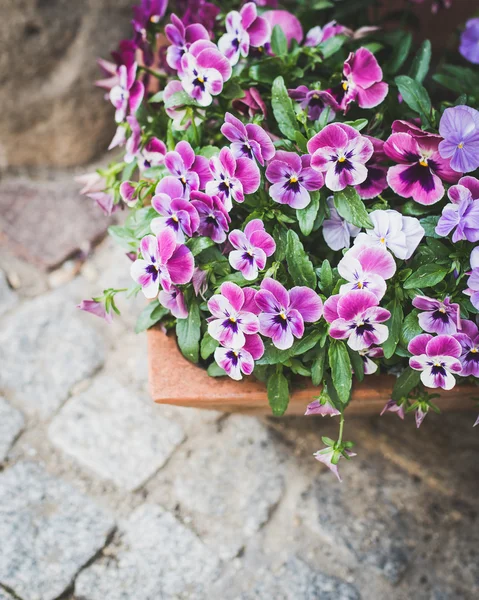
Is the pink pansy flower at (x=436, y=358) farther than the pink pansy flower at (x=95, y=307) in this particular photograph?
No

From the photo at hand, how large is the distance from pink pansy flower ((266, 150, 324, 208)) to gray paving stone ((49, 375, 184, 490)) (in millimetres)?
676

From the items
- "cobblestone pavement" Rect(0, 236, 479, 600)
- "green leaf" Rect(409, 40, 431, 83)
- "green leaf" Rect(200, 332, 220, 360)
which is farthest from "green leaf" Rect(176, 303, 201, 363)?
"green leaf" Rect(409, 40, 431, 83)

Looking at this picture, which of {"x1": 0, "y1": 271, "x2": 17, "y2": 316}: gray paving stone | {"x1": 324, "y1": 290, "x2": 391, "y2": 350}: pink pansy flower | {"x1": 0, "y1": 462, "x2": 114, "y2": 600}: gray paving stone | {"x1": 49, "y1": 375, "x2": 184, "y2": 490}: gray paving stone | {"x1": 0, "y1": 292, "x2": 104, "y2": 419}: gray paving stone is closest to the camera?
{"x1": 324, "y1": 290, "x2": 391, "y2": 350}: pink pansy flower

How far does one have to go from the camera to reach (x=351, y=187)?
995mm

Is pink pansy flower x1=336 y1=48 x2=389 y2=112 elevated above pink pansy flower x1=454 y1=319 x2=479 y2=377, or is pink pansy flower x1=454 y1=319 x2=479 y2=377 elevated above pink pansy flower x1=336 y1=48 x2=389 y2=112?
pink pansy flower x1=336 y1=48 x2=389 y2=112

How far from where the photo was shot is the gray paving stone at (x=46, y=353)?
4.99ft

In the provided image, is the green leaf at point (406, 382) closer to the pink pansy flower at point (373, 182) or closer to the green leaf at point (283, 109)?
the pink pansy flower at point (373, 182)

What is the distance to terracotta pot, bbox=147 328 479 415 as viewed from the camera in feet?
3.60

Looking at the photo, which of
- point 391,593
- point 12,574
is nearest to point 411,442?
point 391,593

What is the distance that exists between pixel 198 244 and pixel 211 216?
5 centimetres

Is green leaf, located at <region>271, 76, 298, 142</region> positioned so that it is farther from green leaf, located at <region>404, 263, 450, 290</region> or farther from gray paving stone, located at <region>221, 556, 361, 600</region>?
gray paving stone, located at <region>221, 556, 361, 600</region>

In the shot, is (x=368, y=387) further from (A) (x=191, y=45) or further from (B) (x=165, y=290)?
(A) (x=191, y=45)

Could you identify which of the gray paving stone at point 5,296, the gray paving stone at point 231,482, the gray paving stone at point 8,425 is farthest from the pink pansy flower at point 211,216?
the gray paving stone at point 5,296

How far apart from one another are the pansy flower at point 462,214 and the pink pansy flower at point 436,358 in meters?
0.14
